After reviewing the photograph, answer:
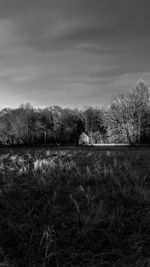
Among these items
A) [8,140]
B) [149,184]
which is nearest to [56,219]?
[149,184]

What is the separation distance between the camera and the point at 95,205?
12.3ft

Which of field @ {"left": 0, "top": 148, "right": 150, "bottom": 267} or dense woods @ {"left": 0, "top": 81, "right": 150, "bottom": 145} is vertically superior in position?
dense woods @ {"left": 0, "top": 81, "right": 150, "bottom": 145}

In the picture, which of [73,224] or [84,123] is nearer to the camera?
[73,224]

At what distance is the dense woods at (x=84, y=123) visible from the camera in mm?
54094

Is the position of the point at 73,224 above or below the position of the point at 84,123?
below

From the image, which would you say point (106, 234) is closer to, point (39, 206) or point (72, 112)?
point (39, 206)

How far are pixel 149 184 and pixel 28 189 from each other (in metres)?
2.45

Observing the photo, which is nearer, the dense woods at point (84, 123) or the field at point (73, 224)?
the field at point (73, 224)

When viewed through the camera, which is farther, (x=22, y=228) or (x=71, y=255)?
(x=22, y=228)

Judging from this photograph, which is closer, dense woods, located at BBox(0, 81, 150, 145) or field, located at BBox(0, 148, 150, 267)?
field, located at BBox(0, 148, 150, 267)

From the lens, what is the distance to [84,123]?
73.7m

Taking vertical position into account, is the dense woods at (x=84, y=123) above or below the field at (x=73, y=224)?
above

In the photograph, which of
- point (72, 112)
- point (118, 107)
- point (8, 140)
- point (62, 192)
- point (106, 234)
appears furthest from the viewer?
point (72, 112)

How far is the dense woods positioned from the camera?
5409cm
